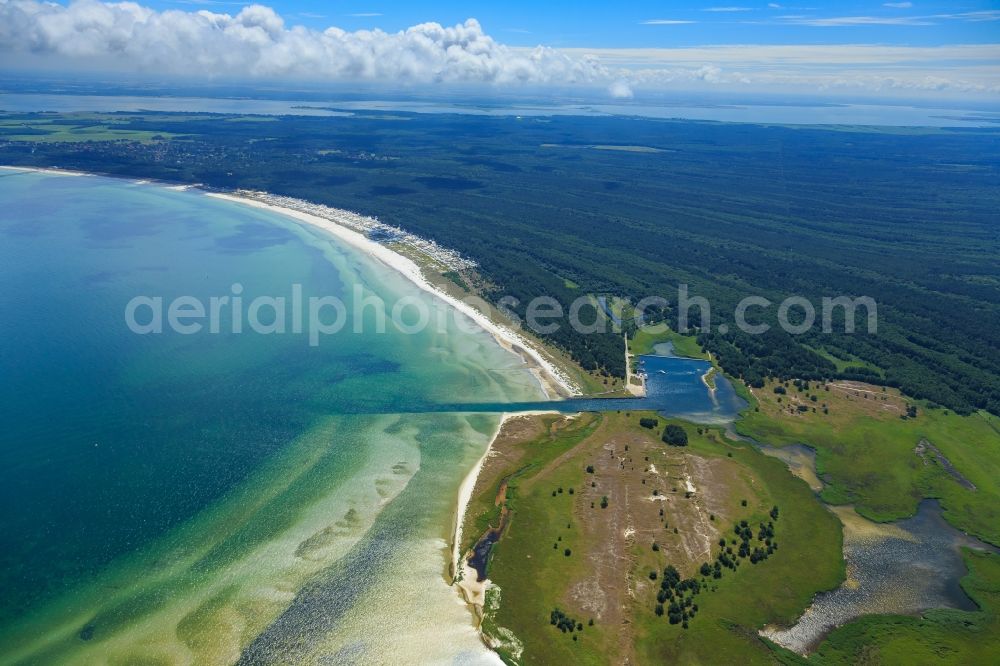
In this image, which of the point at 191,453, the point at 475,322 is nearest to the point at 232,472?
the point at 191,453

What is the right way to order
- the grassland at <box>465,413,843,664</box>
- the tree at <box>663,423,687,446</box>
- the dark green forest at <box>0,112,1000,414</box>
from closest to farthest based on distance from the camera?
the grassland at <box>465,413,843,664</box>
the tree at <box>663,423,687,446</box>
the dark green forest at <box>0,112,1000,414</box>

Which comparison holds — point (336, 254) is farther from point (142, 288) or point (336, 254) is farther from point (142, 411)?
point (142, 411)

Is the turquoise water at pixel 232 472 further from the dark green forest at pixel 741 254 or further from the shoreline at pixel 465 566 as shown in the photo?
the dark green forest at pixel 741 254

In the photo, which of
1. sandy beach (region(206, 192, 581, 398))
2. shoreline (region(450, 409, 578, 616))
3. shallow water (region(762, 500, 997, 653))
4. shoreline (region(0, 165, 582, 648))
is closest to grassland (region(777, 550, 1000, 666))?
shallow water (region(762, 500, 997, 653))

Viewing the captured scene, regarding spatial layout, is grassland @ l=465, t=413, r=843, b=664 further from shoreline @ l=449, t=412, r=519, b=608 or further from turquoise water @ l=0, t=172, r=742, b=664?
turquoise water @ l=0, t=172, r=742, b=664

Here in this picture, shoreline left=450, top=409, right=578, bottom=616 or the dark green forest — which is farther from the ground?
the dark green forest

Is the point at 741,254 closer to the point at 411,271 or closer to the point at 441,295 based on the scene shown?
the point at 441,295

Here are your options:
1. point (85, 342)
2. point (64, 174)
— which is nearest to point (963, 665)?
point (85, 342)
